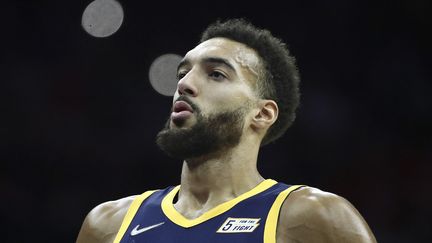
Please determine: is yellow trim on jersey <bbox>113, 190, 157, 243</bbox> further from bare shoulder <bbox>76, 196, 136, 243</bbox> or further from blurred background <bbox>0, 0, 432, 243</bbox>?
blurred background <bbox>0, 0, 432, 243</bbox>

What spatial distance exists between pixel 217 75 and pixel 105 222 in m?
0.73

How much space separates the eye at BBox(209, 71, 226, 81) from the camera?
2.38 m

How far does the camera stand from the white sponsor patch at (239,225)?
81.0 inches

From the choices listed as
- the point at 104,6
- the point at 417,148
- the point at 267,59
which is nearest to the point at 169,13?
the point at 104,6

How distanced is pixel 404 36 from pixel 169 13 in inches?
91.3

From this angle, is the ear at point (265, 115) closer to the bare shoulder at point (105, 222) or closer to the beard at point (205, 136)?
the beard at point (205, 136)

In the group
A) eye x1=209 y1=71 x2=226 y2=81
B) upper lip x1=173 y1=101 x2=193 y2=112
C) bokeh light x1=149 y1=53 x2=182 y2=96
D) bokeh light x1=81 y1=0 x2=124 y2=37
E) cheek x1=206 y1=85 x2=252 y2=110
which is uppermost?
bokeh light x1=81 y1=0 x2=124 y2=37

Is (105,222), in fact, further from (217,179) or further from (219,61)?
(219,61)

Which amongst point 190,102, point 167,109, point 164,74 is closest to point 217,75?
point 190,102

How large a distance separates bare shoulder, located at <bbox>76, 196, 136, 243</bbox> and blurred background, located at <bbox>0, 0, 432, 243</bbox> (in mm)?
2774

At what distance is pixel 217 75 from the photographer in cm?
239

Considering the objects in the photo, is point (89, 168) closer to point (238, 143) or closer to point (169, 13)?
point (169, 13)

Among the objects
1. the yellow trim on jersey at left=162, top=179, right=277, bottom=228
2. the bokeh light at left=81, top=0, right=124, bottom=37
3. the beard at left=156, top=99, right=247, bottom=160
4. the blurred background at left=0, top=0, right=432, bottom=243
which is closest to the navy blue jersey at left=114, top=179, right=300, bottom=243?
the yellow trim on jersey at left=162, top=179, right=277, bottom=228

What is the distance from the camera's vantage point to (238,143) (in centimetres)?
237
